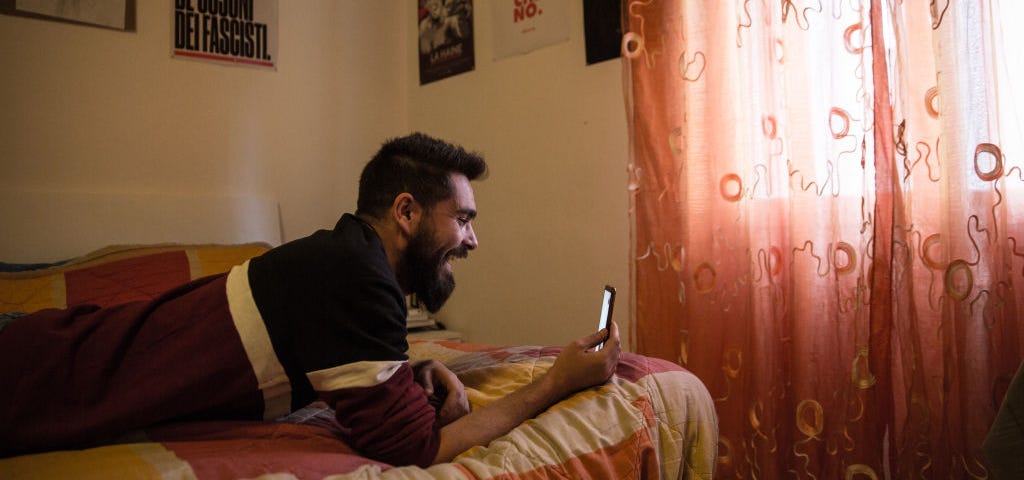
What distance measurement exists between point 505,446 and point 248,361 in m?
0.40

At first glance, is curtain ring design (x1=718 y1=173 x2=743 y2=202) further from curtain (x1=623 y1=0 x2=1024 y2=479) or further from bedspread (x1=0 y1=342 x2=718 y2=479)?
bedspread (x1=0 y1=342 x2=718 y2=479)

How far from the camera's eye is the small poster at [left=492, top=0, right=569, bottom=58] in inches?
96.6

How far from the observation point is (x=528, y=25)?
8.42 feet

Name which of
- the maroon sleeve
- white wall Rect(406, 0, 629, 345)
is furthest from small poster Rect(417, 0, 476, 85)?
the maroon sleeve

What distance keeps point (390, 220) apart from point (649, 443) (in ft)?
1.96

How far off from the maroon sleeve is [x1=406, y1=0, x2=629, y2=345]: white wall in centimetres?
131

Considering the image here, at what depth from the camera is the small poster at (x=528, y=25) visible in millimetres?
2453

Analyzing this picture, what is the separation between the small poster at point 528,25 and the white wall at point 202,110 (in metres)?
0.63

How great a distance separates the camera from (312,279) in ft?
3.51

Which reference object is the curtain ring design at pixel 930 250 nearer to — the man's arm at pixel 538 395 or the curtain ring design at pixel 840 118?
the curtain ring design at pixel 840 118

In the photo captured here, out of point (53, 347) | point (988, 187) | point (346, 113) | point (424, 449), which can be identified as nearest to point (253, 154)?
point (346, 113)

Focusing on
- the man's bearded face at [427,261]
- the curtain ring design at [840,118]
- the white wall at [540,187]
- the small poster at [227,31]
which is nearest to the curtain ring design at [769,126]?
the curtain ring design at [840,118]

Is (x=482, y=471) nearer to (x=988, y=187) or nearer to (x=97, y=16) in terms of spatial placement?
(x=988, y=187)

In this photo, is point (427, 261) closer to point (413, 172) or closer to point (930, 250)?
point (413, 172)
